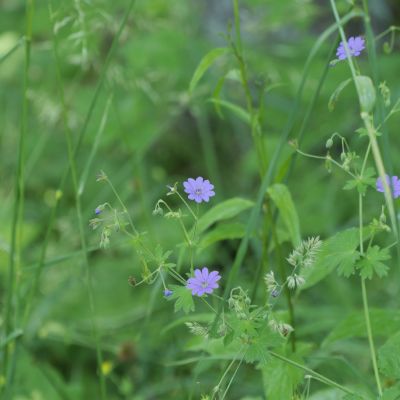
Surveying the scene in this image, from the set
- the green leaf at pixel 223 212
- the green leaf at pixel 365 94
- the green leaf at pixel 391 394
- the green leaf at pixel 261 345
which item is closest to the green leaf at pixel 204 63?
the green leaf at pixel 223 212

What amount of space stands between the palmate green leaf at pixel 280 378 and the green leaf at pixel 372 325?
0.12 metres

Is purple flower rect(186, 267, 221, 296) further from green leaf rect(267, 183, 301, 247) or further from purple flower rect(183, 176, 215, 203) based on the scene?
green leaf rect(267, 183, 301, 247)

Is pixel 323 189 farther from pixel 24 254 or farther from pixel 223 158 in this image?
pixel 24 254

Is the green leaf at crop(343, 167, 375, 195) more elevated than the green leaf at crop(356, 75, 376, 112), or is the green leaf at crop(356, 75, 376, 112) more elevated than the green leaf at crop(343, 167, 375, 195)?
the green leaf at crop(356, 75, 376, 112)

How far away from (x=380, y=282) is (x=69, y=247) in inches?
33.9

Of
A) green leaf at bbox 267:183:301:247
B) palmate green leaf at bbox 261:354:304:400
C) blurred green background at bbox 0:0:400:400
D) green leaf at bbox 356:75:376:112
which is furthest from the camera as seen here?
blurred green background at bbox 0:0:400:400

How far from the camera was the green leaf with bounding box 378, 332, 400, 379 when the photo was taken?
1.03 meters

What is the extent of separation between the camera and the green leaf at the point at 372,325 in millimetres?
1263

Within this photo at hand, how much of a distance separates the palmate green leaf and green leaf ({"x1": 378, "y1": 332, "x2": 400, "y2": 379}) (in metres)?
0.13

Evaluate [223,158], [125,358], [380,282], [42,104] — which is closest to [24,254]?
[42,104]

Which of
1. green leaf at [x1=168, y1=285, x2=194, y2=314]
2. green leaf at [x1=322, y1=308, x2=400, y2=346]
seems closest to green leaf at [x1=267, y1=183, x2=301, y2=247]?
green leaf at [x1=322, y1=308, x2=400, y2=346]

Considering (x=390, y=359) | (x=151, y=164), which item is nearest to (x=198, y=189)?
(x=390, y=359)

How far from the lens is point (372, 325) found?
127 cm

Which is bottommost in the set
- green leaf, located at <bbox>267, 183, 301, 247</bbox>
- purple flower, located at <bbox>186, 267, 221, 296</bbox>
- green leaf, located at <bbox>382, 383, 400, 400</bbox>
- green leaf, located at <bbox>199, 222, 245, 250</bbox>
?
green leaf, located at <bbox>382, 383, 400, 400</bbox>
